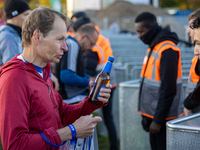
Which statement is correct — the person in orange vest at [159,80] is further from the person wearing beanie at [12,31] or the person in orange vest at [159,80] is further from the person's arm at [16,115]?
the person's arm at [16,115]

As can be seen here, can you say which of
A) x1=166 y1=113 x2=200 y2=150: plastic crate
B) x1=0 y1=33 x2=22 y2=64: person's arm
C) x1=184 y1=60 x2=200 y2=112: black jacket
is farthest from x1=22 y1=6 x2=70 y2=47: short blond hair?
x1=184 y1=60 x2=200 y2=112: black jacket

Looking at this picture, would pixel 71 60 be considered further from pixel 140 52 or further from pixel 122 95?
pixel 140 52

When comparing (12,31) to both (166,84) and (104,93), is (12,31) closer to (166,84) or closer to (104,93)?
(104,93)

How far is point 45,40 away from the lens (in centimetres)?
162

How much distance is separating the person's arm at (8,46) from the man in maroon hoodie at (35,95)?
3.91 feet

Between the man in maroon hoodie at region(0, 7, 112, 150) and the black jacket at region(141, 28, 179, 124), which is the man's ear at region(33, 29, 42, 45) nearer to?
the man in maroon hoodie at region(0, 7, 112, 150)

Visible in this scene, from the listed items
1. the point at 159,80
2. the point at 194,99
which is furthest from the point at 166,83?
the point at 194,99

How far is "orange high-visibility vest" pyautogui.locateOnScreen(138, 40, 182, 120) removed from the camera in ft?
9.48

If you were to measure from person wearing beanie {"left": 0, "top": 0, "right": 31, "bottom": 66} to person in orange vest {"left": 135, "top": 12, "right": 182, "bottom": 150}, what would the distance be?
140cm

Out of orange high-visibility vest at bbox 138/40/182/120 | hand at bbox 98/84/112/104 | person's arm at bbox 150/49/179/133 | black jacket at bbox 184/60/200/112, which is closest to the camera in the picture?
hand at bbox 98/84/112/104

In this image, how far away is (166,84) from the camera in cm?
277

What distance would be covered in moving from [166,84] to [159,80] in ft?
0.48

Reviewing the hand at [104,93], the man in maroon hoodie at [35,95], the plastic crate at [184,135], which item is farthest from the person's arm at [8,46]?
the plastic crate at [184,135]

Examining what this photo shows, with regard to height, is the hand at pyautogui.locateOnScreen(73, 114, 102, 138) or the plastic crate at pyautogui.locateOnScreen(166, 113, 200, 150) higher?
the hand at pyautogui.locateOnScreen(73, 114, 102, 138)
